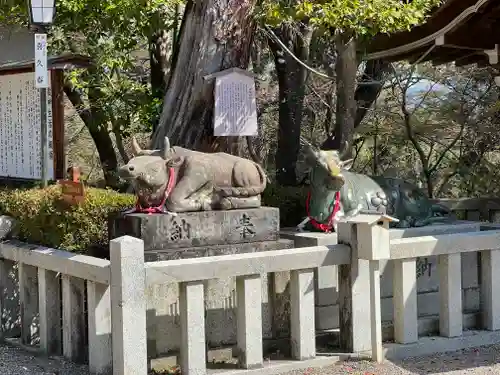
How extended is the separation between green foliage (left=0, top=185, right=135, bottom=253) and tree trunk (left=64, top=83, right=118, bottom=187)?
7.85 ft

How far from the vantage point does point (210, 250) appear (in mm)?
5773

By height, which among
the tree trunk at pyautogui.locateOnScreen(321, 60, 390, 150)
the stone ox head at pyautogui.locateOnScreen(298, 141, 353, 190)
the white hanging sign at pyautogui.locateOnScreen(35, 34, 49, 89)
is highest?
the tree trunk at pyautogui.locateOnScreen(321, 60, 390, 150)

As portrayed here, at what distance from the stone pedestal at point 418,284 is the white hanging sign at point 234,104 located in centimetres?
127

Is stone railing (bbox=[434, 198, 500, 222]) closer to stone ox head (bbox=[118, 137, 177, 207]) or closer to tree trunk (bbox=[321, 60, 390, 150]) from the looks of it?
tree trunk (bbox=[321, 60, 390, 150])

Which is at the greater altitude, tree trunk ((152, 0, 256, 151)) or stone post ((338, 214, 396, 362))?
tree trunk ((152, 0, 256, 151))

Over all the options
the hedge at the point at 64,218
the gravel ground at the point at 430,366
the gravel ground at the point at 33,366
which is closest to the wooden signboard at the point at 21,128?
the hedge at the point at 64,218

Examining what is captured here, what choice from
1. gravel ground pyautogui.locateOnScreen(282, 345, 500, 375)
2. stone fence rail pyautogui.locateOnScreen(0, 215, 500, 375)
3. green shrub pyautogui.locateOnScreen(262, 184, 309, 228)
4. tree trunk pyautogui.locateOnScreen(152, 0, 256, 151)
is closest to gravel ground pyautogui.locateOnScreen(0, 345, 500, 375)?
gravel ground pyautogui.locateOnScreen(282, 345, 500, 375)

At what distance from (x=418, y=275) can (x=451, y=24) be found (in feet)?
10.1

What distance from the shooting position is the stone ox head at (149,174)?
559 centimetres

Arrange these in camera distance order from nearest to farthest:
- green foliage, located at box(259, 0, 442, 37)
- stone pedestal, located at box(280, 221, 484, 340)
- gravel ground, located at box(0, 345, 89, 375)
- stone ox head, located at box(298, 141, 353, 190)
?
1. gravel ground, located at box(0, 345, 89, 375)
2. stone pedestal, located at box(280, 221, 484, 340)
3. stone ox head, located at box(298, 141, 353, 190)
4. green foliage, located at box(259, 0, 442, 37)

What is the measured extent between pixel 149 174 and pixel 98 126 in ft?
15.8

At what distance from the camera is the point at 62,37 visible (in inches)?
418

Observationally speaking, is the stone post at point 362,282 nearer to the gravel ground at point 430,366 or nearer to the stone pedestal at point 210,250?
the gravel ground at point 430,366

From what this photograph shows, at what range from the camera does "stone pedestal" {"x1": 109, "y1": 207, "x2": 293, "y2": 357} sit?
5586 mm
